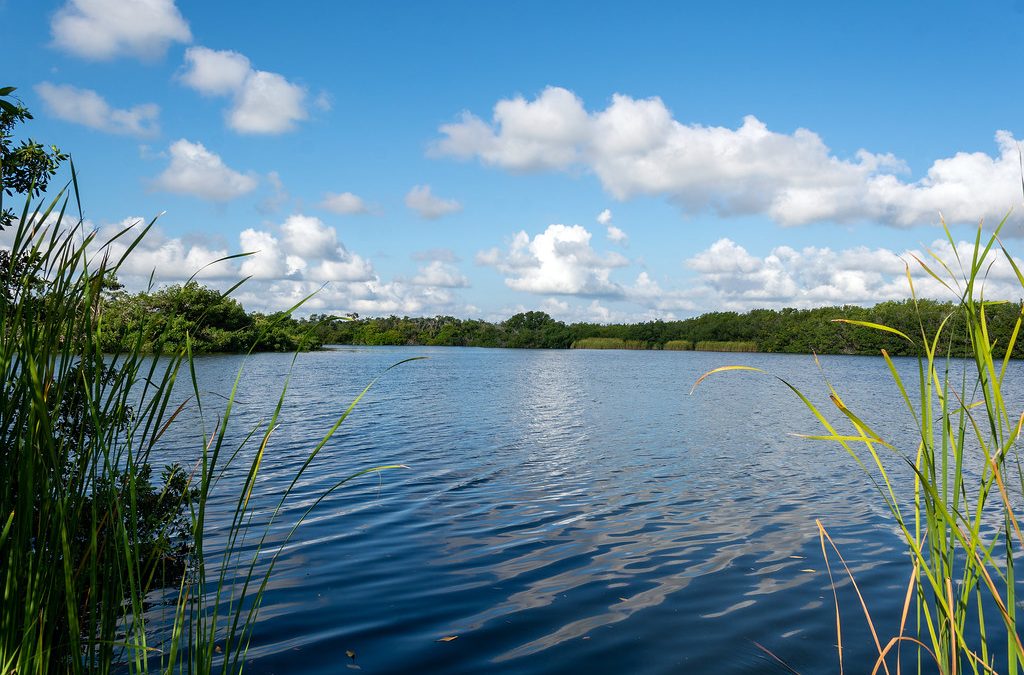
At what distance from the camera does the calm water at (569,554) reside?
465 centimetres

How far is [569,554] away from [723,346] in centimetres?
9927

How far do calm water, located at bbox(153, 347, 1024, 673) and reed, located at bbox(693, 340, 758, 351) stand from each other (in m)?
87.7

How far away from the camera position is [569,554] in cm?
675

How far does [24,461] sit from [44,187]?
3.90m

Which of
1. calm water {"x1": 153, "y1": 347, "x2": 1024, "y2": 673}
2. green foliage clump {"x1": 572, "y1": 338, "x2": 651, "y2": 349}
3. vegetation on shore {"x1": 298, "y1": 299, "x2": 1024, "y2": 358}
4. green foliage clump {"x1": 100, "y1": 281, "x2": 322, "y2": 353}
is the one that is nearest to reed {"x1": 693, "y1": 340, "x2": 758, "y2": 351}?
vegetation on shore {"x1": 298, "y1": 299, "x2": 1024, "y2": 358}

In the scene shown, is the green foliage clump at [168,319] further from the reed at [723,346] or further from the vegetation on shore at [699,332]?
the reed at [723,346]

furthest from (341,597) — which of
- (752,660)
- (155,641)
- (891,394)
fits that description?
(891,394)

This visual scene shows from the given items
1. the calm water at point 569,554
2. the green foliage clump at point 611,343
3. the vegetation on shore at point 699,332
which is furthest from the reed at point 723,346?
the calm water at point 569,554

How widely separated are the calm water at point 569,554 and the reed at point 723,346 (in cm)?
8772

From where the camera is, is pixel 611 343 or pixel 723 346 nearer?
pixel 723 346

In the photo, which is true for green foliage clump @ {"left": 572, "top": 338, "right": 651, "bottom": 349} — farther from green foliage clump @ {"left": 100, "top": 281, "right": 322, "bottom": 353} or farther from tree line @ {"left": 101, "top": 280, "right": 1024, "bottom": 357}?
green foliage clump @ {"left": 100, "top": 281, "right": 322, "bottom": 353}

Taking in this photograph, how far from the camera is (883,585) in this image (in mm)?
5906

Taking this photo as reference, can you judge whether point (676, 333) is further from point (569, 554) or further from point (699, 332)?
point (569, 554)

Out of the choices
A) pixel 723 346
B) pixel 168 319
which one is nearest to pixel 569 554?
pixel 168 319
